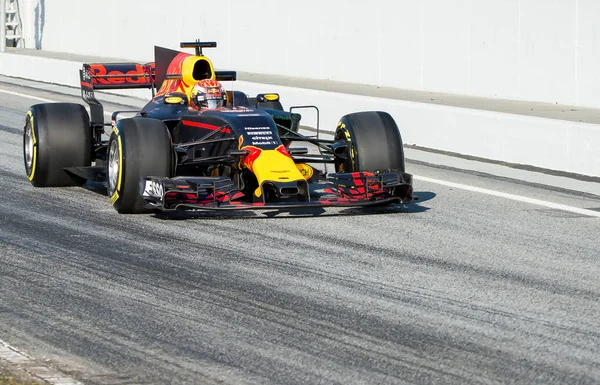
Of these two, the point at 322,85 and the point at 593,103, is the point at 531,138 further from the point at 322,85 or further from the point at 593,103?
the point at 322,85

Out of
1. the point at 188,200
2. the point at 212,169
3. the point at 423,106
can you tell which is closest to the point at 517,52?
the point at 423,106

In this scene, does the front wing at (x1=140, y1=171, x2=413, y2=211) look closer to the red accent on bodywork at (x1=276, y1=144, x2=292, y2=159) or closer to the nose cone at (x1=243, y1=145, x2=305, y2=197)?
the nose cone at (x1=243, y1=145, x2=305, y2=197)

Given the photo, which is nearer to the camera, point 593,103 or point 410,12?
point 593,103

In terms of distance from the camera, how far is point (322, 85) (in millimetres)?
20688

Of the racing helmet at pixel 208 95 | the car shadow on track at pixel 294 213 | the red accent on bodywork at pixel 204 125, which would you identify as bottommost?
the car shadow on track at pixel 294 213

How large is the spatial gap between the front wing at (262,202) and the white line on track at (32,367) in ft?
10.6

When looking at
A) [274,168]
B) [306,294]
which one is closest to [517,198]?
[274,168]

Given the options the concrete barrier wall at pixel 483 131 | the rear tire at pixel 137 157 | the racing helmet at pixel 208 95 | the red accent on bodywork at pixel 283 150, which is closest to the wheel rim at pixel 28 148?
the racing helmet at pixel 208 95

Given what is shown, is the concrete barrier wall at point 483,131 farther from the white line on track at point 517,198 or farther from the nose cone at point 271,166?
the nose cone at point 271,166

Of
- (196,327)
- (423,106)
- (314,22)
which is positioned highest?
(314,22)

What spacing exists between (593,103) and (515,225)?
22.5 ft

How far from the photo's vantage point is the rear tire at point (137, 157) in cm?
966

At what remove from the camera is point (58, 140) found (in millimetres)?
11086

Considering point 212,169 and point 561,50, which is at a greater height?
point 561,50
